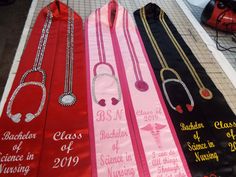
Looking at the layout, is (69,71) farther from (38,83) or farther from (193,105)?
(193,105)

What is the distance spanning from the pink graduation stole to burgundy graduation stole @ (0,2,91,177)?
40mm

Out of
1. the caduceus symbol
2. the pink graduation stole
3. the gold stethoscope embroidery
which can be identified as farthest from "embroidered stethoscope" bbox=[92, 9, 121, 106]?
the gold stethoscope embroidery

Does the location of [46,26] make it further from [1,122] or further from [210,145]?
[210,145]

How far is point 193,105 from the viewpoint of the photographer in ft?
2.51

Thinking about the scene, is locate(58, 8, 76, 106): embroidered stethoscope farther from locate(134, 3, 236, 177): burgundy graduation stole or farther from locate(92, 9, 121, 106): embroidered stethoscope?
locate(134, 3, 236, 177): burgundy graduation stole

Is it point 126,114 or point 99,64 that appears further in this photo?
point 99,64

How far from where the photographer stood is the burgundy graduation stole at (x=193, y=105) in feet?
2.07

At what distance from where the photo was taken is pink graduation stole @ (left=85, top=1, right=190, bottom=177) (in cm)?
60

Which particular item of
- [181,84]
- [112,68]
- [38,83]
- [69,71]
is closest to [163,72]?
[181,84]

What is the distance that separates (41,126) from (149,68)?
17.3 inches

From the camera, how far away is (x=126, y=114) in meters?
0.71

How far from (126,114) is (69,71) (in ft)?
0.86

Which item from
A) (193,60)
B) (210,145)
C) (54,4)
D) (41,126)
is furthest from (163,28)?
(41,126)

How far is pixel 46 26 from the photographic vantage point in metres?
1.00
